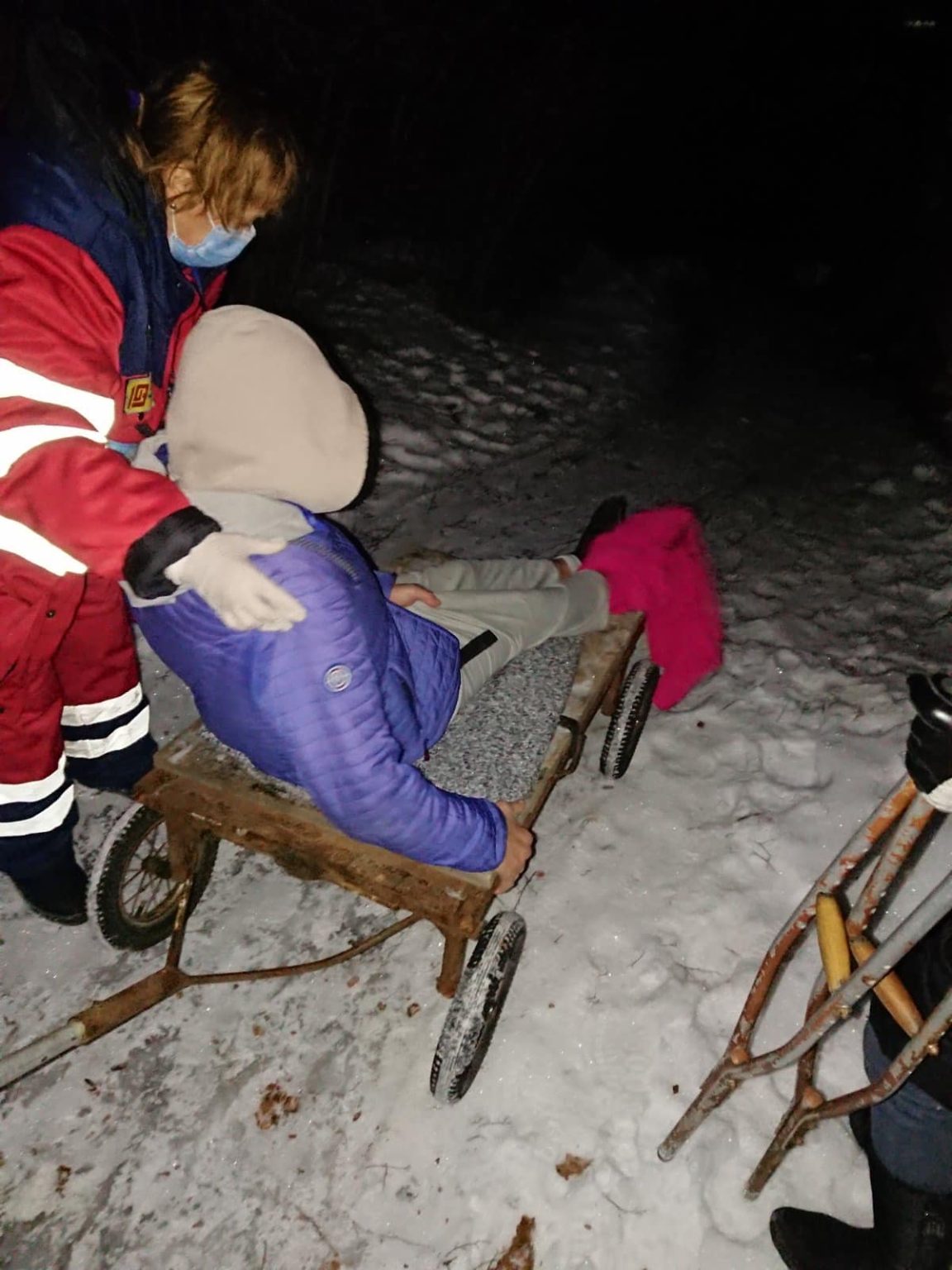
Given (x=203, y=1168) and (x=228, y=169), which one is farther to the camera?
(x=203, y=1168)

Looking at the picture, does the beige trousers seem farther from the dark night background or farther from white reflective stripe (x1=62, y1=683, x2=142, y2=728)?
the dark night background

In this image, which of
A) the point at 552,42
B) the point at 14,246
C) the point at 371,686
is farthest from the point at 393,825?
the point at 552,42

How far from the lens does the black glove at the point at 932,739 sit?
127 cm

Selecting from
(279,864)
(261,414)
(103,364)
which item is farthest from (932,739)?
(103,364)

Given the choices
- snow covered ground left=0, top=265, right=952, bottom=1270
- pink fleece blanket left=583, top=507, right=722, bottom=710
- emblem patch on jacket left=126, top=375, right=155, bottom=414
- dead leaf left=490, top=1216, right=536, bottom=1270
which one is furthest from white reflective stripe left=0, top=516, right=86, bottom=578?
dead leaf left=490, top=1216, right=536, bottom=1270

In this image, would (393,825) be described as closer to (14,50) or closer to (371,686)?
(371,686)

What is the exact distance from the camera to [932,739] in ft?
4.21

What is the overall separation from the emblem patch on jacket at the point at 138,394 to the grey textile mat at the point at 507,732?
3.85 feet

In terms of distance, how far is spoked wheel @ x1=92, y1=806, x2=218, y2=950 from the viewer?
7.85ft

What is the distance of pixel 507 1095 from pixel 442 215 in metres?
8.46

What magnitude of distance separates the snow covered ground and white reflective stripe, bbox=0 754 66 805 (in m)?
Answer: 0.58

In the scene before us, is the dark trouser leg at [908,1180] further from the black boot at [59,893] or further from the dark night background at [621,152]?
the dark night background at [621,152]

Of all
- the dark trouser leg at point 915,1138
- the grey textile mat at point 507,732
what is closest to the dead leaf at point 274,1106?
the grey textile mat at point 507,732

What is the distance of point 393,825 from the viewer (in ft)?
6.32
